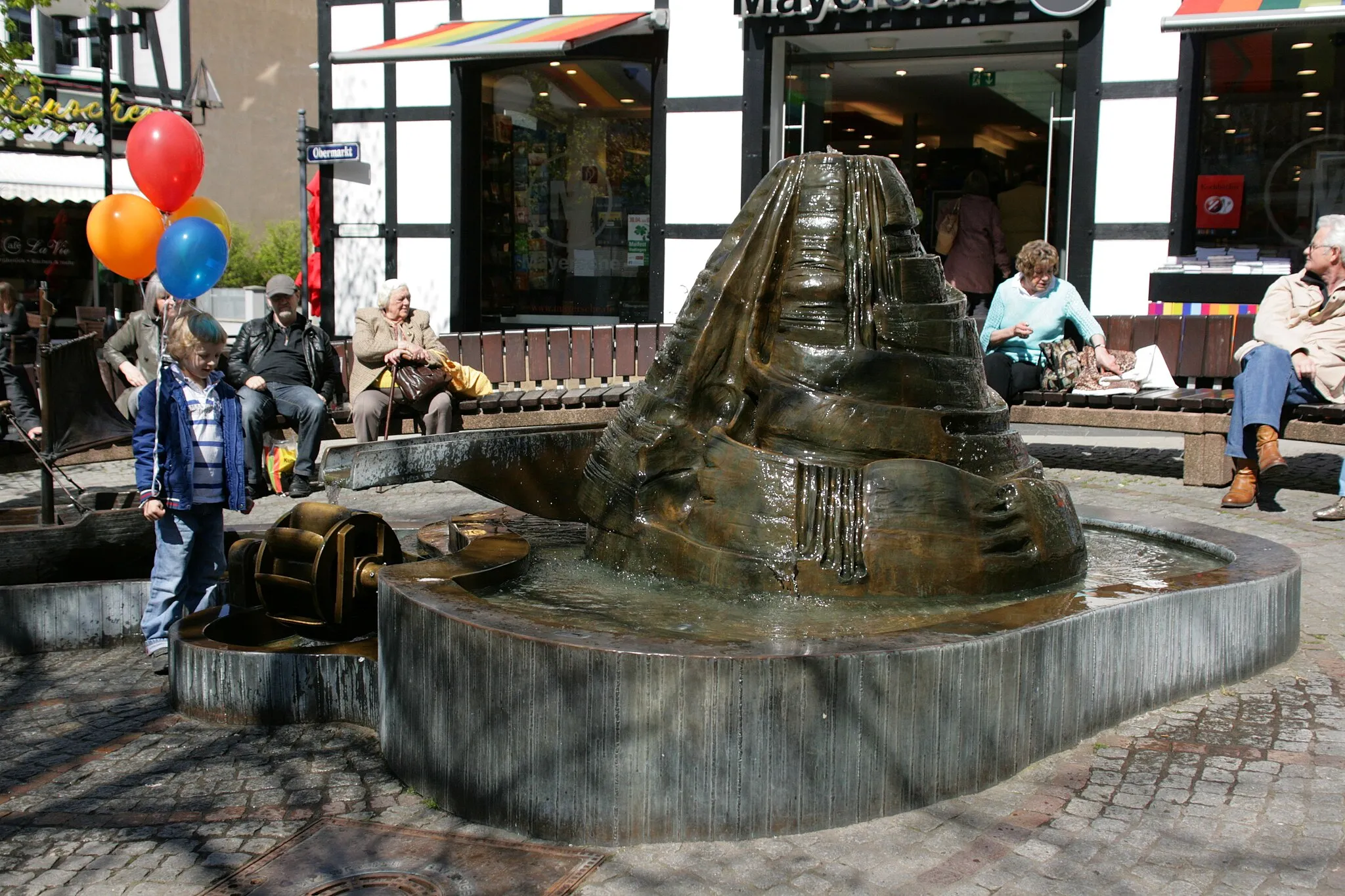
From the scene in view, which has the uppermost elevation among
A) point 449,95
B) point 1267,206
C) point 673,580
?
point 449,95

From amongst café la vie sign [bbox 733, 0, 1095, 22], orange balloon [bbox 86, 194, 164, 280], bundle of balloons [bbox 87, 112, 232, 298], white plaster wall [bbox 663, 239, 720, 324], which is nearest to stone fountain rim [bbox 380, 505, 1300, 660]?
bundle of balloons [bbox 87, 112, 232, 298]

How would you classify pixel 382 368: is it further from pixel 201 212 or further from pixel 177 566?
pixel 177 566

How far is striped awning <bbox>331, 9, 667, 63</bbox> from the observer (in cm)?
1269

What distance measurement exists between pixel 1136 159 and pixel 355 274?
26.8 ft

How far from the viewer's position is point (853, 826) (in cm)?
350

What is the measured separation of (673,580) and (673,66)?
9904 millimetres

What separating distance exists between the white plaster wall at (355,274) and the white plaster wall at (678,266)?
3221 millimetres

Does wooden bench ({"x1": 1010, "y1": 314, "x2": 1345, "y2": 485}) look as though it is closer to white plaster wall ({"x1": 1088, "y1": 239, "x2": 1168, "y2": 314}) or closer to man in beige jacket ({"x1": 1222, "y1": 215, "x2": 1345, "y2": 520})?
man in beige jacket ({"x1": 1222, "y1": 215, "x2": 1345, "y2": 520})

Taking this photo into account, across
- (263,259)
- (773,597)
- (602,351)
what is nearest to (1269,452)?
(773,597)

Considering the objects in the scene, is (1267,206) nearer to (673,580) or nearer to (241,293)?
(673,580)

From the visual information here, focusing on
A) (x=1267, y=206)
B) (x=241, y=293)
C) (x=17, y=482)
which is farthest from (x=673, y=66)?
(x=241, y=293)

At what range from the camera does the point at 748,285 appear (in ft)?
16.0

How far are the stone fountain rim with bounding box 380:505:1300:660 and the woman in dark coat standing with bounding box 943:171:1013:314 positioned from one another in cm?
837

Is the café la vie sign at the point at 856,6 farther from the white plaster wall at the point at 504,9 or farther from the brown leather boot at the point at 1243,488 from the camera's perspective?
the brown leather boot at the point at 1243,488
